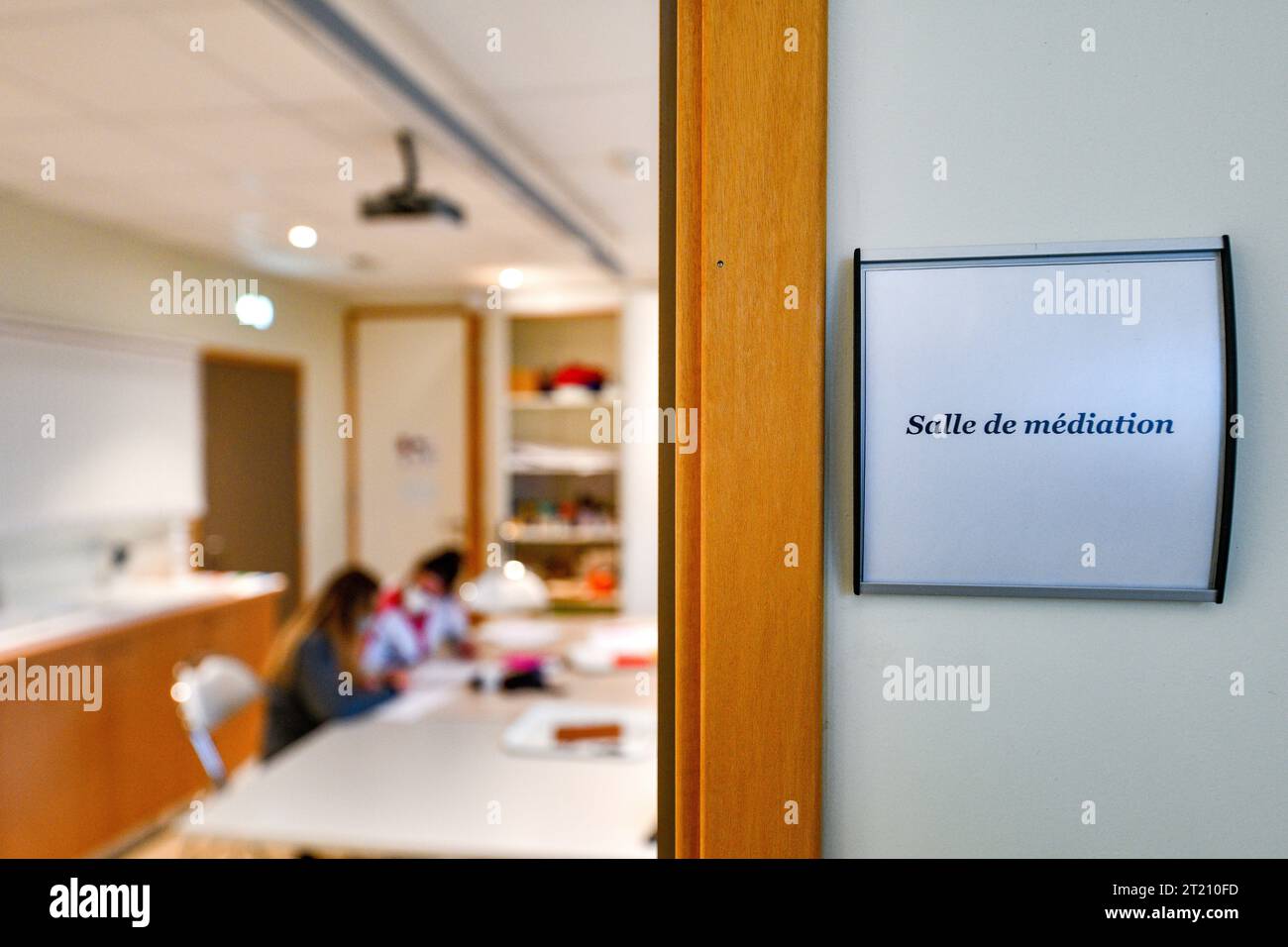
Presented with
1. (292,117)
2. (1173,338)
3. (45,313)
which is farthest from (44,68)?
(1173,338)

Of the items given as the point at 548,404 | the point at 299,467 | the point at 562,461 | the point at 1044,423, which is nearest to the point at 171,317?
the point at 299,467

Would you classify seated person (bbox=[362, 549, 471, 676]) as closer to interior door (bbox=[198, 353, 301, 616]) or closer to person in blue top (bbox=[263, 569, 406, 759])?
person in blue top (bbox=[263, 569, 406, 759])

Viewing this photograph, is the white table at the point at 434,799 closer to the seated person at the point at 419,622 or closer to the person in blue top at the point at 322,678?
the person in blue top at the point at 322,678

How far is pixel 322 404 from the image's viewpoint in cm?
534

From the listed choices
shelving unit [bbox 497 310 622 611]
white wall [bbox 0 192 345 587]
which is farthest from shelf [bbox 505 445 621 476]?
white wall [bbox 0 192 345 587]

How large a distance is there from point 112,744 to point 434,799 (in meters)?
2.02

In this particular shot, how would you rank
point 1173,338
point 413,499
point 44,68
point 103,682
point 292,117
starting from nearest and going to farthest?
1. point 1173,338
2. point 44,68
3. point 292,117
4. point 103,682
5. point 413,499

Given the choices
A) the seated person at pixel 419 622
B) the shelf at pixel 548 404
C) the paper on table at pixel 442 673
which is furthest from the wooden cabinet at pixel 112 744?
the shelf at pixel 548 404

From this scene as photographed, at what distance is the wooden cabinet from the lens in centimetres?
269

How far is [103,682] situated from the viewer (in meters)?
3.04

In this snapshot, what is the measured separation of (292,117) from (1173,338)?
2.46 metres

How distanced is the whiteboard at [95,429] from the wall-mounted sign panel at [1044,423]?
2905mm

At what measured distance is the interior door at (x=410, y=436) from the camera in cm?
545
